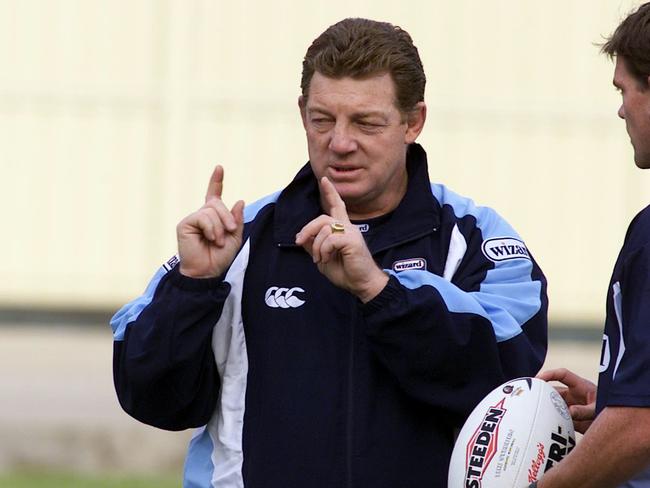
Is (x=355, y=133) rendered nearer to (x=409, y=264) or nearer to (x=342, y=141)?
(x=342, y=141)

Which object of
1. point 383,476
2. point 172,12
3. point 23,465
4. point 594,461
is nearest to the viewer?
point 594,461

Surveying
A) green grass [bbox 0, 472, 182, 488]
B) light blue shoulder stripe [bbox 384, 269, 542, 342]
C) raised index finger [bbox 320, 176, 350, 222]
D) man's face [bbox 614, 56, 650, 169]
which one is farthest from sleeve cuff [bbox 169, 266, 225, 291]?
green grass [bbox 0, 472, 182, 488]

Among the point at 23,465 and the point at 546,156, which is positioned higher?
the point at 546,156

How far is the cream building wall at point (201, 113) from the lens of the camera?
1052 centimetres

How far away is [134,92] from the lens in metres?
10.5

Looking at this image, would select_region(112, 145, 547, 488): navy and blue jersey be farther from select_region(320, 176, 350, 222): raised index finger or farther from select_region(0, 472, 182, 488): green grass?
select_region(0, 472, 182, 488): green grass

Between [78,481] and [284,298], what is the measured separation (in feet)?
14.2

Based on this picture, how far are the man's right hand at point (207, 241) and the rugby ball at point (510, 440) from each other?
0.80m

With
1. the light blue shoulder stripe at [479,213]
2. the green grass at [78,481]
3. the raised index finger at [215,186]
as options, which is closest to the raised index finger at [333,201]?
the raised index finger at [215,186]

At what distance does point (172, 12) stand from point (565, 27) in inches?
102

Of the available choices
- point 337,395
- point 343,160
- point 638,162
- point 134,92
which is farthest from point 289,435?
point 134,92

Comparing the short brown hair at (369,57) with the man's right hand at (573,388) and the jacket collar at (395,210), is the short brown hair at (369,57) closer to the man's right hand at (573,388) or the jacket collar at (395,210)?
the jacket collar at (395,210)

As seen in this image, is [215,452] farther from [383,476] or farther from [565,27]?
[565,27]

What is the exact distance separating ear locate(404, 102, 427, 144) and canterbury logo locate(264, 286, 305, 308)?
541 mm
